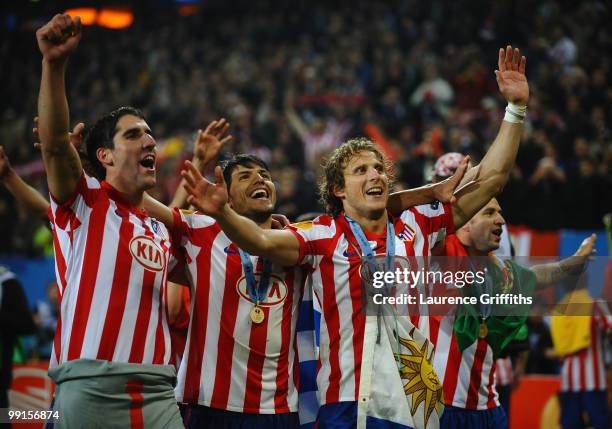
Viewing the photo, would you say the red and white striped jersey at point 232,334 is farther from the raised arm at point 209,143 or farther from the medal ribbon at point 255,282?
the raised arm at point 209,143

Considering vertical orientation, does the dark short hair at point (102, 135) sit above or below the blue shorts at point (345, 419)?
above

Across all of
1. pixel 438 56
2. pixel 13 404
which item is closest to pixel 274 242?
pixel 13 404

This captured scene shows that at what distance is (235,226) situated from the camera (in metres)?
4.10

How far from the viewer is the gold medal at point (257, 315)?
4.61m

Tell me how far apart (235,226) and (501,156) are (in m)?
1.68

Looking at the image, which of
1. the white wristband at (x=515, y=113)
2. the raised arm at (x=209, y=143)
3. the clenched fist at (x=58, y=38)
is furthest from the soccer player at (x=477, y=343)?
the clenched fist at (x=58, y=38)

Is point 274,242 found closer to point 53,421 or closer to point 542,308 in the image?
point 53,421

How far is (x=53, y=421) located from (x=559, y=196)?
8.41 meters

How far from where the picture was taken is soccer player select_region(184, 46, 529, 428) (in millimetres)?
4203

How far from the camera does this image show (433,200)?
15.8 ft

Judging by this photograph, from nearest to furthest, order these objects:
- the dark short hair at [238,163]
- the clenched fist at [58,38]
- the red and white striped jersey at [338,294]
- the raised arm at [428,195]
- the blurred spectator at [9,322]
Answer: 1. the clenched fist at [58,38]
2. the red and white striped jersey at [338,294]
3. the raised arm at [428,195]
4. the dark short hair at [238,163]
5. the blurred spectator at [9,322]

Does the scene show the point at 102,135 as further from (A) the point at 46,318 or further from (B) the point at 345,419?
(A) the point at 46,318

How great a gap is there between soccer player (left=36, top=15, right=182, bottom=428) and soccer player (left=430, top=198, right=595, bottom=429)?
1997 mm

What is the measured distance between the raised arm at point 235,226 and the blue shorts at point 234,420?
90cm
